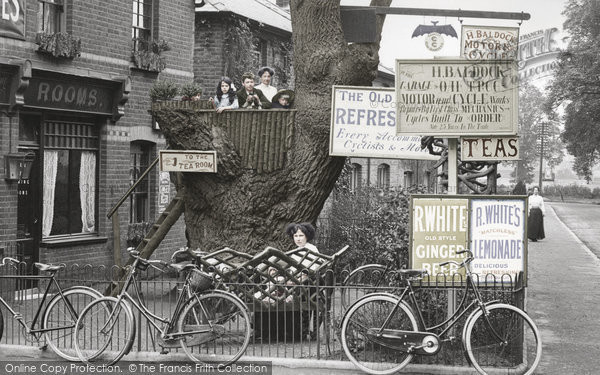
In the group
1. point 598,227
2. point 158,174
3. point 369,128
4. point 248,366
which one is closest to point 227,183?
point 369,128

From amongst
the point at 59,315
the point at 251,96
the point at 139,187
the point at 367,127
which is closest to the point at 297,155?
the point at 367,127

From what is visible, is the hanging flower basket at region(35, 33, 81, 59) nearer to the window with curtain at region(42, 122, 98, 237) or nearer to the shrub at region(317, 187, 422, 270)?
the window with curtain at region(42, 122, 98, 237)

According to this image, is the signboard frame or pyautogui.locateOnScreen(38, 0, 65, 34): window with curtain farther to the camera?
pyautogui.locateOnScreen(38, 0, 65, 34): window with curtain

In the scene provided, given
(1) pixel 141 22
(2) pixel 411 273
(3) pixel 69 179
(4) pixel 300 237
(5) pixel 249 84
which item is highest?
(1) pixel 141 22

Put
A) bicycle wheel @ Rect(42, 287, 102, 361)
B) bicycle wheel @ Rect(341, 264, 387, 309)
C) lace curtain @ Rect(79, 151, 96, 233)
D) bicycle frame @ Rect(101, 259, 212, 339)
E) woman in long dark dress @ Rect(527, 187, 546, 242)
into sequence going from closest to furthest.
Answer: bicycle frame @ Rect(101, 259, 212, 339) → bicycle wheel @ Rect(42, 287, 102, 361) → bicycle wheel @ Rect(341, 264, 387, 309) → lace curtain @ Rect(79, 151, 96, 233) → woman in long dark dress @ Rect(527, 187, 546, 242)

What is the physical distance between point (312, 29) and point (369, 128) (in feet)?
4.67

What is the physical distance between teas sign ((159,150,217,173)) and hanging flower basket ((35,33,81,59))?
4.83 metres

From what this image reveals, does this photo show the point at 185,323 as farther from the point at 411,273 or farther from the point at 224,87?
the point at 224,87

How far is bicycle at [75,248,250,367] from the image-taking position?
27.1 ft

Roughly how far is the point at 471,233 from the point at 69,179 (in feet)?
28.5

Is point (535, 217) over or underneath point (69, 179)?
underneath

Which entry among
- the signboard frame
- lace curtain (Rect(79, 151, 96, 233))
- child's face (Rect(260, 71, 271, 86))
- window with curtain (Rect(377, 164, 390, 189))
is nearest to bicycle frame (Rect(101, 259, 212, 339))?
the signboard frame

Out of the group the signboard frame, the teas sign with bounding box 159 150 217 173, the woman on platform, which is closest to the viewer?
the signboard frame

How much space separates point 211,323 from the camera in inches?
327
